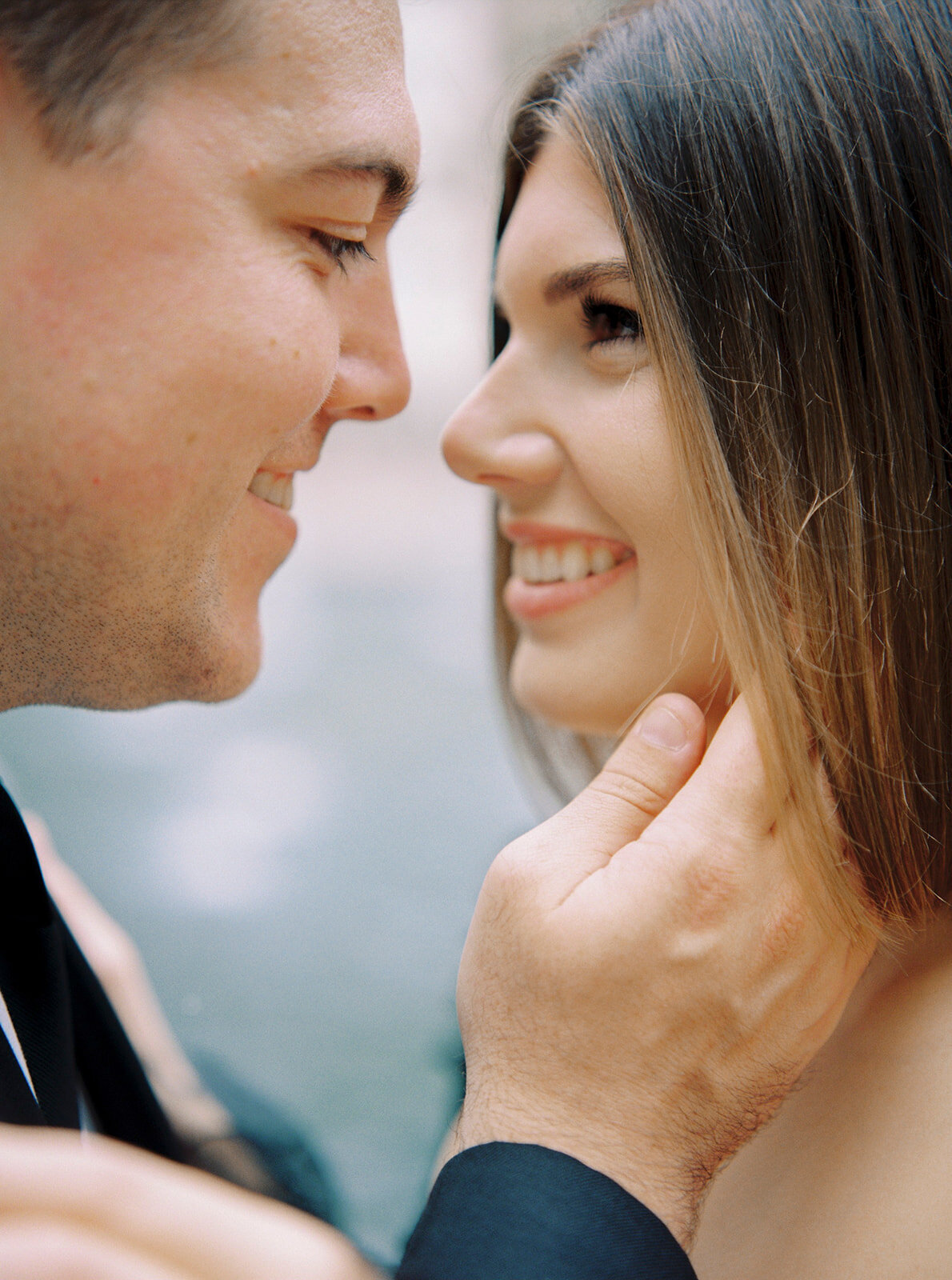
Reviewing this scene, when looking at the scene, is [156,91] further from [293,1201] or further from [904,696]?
[293,1201]

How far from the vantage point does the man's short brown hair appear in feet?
3.06

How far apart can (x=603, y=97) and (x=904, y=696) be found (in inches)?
30.1

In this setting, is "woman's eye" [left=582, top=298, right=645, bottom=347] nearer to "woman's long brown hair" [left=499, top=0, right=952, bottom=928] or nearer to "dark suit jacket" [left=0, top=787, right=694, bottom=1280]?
"woman's long brown hair" [left=499, top=0, right=952, bottom=928]

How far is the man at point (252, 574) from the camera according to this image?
0.84 meters

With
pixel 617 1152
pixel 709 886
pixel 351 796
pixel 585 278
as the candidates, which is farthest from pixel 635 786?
pixel 351 796

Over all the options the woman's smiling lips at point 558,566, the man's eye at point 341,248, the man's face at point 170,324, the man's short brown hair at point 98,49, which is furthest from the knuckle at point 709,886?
the man's short brown hair at point 98,49

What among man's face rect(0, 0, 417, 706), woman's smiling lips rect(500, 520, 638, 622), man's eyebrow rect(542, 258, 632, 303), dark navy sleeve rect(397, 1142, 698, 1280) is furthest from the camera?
woman's smiling lips rect(500, 520, 638, 622)

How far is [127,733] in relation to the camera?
11.5 ft

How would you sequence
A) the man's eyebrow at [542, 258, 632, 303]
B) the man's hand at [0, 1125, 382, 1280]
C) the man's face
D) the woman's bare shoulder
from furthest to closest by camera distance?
the man's eyebrow at [542, 258, 632, 303] < the man's face < the woman's bare shoulder < the man's hand at [0, 1125, 382, 1280]

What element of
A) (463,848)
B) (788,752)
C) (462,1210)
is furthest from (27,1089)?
(463,848)

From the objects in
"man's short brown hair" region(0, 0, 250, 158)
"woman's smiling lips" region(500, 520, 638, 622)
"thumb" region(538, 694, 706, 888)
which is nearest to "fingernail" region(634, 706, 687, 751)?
"thumb" region(538, 694, 706, 888)

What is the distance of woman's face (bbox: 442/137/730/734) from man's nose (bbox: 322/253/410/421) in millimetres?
103

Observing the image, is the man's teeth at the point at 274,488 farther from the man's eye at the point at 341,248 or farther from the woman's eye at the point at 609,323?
the woman's eye at the point at 609,323

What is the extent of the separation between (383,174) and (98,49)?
309 mm
